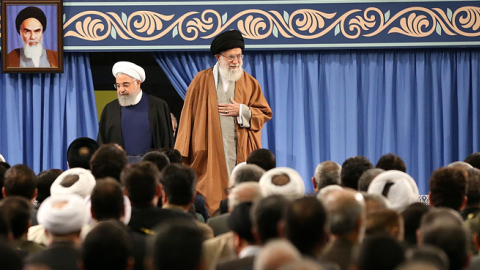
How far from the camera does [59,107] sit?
714 centimetres

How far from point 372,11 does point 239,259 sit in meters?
5.35

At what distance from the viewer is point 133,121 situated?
244 inches

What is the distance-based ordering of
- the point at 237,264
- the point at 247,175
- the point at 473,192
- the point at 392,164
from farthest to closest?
the point at 392,164 → the point at 247,175 → the point at 473,192 → the point at 237,264

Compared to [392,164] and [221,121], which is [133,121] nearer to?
[221,121]

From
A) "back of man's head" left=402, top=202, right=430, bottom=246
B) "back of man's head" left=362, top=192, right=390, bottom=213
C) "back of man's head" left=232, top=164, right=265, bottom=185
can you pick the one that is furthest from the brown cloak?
"back of man's head" left=402, top=202, right=430, bottom=246

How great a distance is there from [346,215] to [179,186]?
45.2 inches

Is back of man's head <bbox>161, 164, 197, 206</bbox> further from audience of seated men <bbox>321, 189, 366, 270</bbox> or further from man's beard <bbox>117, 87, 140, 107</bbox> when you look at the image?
man's beard <bbox>117, 87, 140, 107</bbox>

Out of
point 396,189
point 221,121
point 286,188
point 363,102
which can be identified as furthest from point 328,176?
point 363,102

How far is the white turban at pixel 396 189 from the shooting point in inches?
135

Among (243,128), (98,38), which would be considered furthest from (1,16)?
(243,128)

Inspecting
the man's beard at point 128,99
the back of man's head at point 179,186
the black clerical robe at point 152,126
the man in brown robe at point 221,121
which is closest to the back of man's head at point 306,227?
the back of man's head at point 179,186

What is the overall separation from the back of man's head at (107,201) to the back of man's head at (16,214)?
0.28m

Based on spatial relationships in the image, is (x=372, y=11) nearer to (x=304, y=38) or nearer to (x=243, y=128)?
(x=304, y=38)

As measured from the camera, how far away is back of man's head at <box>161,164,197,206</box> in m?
3.46
